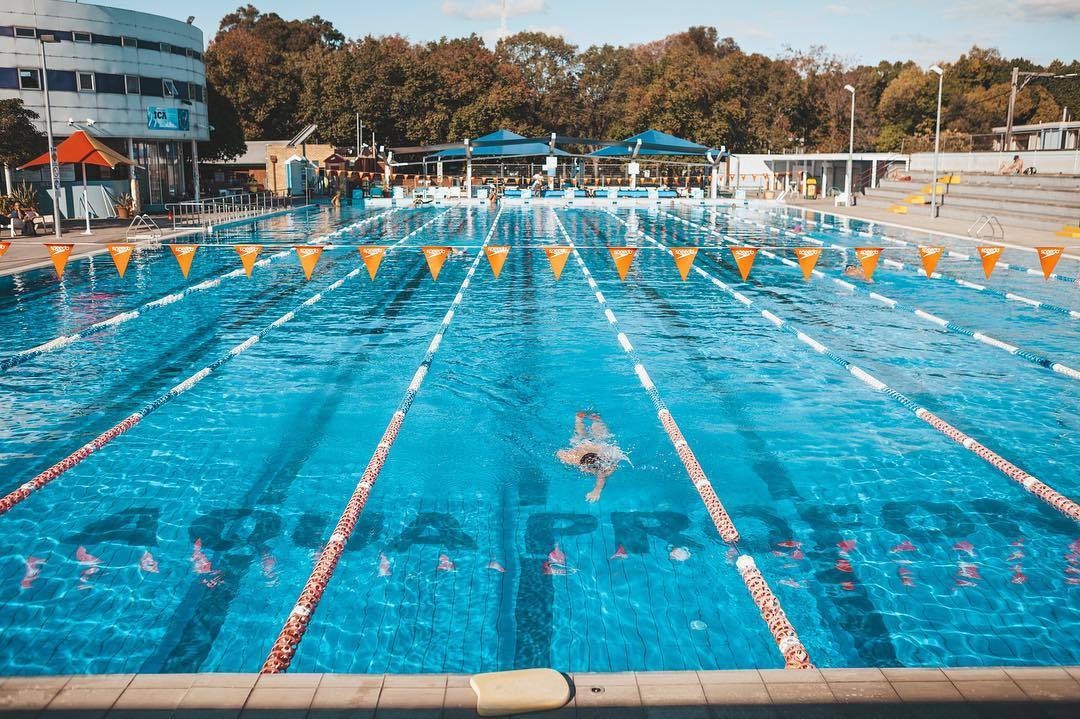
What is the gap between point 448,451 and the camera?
7.74 meters

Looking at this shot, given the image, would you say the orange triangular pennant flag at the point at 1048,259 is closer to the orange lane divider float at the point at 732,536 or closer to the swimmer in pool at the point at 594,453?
the orange lane divider float at the point at 732,536

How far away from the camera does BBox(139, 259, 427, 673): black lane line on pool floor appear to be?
4.62 m

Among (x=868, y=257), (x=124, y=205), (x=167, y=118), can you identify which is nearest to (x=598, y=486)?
(x=868, y=257)

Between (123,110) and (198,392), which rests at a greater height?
(123,110)

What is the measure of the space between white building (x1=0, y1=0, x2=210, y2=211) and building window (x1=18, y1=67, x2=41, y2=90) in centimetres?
3

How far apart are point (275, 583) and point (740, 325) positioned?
9284 mm

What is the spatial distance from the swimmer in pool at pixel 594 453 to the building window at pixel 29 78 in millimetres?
31938

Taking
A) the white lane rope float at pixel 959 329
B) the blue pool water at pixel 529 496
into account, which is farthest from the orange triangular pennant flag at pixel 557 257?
the white lane rope float at pixel 959 329

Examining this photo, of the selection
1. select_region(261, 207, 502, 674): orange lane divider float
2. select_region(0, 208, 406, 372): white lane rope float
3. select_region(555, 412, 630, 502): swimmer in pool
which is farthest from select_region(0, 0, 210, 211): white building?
select_region(555, 412, 630, 502): swimmer in pool

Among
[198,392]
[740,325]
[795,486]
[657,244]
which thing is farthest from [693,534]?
[657,244]

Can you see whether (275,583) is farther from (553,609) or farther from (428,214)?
(428,214)

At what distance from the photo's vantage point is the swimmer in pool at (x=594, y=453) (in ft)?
23.6

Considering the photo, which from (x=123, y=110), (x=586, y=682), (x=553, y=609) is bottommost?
(x=553, y=609)

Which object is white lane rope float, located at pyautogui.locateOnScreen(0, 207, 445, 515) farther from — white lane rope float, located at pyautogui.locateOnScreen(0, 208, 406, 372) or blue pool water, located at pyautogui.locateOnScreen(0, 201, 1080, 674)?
white lane rope float, located at pyautogui.locateOnScreen(0, 208, 406, 372)
